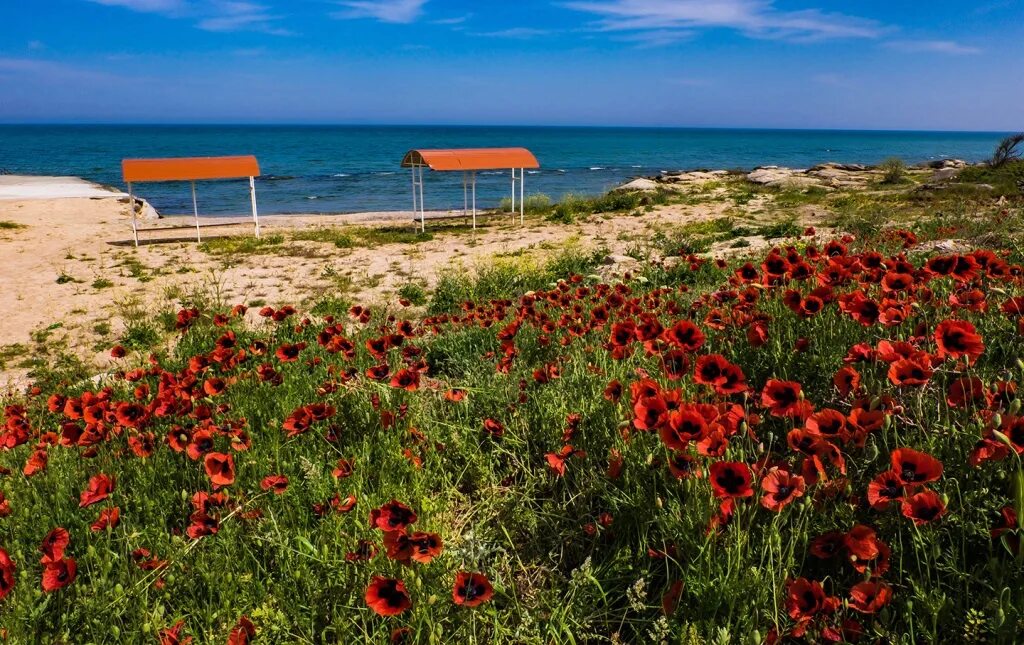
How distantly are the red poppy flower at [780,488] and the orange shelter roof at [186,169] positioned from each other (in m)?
18.1

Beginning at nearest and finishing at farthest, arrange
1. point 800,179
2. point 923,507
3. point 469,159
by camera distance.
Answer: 1. point 923,507
2. point 469,159
3. point 800,179

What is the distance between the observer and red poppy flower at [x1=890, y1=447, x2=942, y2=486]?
1.59 m

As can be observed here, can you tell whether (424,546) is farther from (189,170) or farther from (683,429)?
(189,170)

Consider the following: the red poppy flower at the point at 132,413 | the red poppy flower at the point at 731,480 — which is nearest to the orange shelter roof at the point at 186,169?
the red poppy flower at the point at 132,413

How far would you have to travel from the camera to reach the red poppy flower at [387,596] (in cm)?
165

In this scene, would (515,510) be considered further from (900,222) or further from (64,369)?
(900,222)

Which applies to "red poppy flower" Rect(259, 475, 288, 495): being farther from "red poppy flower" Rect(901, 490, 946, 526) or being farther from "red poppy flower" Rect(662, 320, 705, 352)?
"red poppy flower" Rect(901, 490, 946, 526)

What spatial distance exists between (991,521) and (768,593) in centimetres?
76

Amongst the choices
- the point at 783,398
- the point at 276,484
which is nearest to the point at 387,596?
the point at 276,484

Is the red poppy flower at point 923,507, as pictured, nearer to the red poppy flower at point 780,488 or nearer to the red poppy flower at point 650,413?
the red poppy flower at point 780,488

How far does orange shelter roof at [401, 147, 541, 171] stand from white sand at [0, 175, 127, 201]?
18.1 metres

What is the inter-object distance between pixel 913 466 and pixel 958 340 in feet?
2.08

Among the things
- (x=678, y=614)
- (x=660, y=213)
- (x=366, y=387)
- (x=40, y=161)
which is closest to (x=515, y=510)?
(x=678, y=614)

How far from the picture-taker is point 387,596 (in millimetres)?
1695
